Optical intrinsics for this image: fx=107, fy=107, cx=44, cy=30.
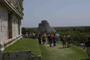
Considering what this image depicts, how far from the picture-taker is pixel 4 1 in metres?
6.23

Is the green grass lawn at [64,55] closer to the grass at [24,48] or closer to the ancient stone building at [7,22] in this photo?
the grass at [24,48]

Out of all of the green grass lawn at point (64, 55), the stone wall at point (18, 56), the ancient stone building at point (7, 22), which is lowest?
the green grass lawn at point (64, 55)

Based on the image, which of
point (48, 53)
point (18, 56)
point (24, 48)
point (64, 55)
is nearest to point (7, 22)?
point (24, 48)

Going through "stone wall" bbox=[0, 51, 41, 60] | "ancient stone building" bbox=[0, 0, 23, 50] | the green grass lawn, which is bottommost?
the green grass lawn

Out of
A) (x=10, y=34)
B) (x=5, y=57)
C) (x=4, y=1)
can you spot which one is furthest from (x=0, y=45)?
(x=10, y=34)

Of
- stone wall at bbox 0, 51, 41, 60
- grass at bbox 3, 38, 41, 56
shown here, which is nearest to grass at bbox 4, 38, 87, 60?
grass at bbox 3, 38, 41, 56

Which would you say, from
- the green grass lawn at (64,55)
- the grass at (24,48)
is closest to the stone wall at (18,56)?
the grass at (24,48)

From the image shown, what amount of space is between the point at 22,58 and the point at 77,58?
422 cm

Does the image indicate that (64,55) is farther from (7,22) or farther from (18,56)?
(7,22)

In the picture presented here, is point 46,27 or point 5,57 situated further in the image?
point 46,27

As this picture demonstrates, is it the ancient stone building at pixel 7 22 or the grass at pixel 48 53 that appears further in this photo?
the grass at pixel 48 53

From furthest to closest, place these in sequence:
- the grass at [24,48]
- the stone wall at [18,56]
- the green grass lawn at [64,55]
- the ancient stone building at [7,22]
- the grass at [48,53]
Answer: the green grass lawn at [64,55], the grass at [48,53], the grass at [24,48], the ancient stone building at [7,22], the stone wall at [18,56]

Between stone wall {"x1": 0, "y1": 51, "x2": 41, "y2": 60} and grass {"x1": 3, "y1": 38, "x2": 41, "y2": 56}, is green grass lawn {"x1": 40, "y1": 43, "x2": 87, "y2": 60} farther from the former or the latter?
stone wall {"x1": 0, "y1": 51, "x2": 41, "y2": 60}

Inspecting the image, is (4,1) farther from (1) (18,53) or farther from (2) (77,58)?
(2) (77,58)
